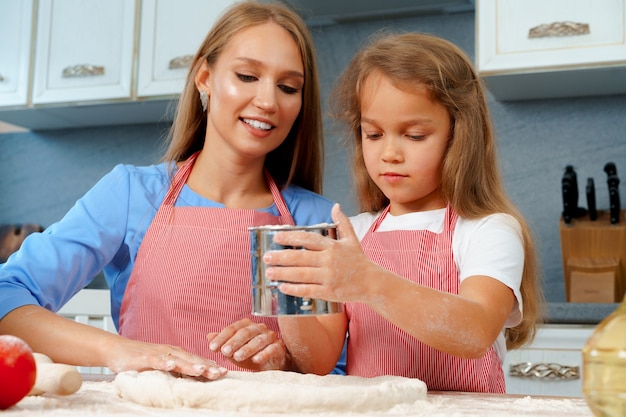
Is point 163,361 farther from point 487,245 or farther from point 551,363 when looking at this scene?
point 551,363

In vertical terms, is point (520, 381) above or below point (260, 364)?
below

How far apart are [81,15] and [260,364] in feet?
6.46

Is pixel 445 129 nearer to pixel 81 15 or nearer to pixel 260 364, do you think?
pixel 260 364

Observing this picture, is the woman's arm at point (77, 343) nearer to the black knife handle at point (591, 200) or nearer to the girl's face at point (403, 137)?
the girl's face at point (403, 137)

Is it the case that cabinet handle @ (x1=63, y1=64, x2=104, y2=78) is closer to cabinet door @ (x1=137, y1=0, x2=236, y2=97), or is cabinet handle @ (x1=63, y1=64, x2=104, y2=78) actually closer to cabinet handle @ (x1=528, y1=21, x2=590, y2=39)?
cabinet door @ (x1=137, y1=0, x2=236, y2=97)

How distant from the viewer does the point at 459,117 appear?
3.95 ft

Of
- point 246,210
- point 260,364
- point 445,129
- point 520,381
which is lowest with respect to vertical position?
point 520,381

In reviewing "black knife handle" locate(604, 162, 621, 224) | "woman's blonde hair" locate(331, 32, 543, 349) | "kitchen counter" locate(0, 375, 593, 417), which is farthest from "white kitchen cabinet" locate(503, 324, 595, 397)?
"kitchen counter" locate(0, 375, 593, 417)

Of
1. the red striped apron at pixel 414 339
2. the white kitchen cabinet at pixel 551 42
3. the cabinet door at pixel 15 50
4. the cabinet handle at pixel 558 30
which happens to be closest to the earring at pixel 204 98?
the red striped apron at pixel 414 339

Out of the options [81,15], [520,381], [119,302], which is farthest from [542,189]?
[81,15]

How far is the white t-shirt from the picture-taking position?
105 centimetres

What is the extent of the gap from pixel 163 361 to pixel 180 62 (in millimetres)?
1787

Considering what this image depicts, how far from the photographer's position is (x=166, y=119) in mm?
2840

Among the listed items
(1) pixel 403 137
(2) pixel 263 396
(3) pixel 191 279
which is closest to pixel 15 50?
(3) pixel 191 279
